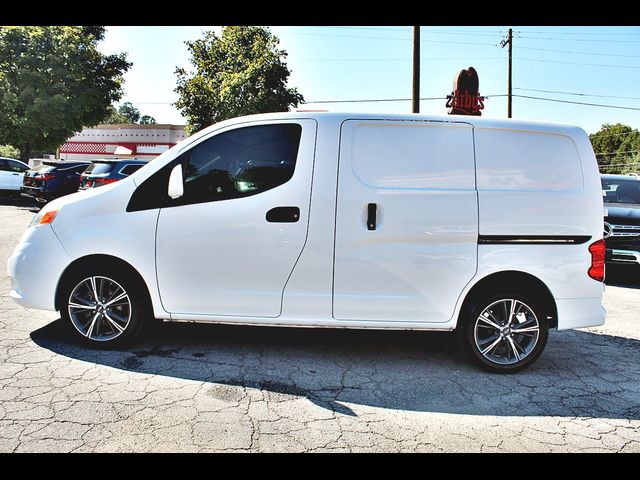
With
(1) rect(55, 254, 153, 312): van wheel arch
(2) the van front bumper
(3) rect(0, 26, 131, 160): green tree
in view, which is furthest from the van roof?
(3) rect(0, 26, 131, 160): green tree

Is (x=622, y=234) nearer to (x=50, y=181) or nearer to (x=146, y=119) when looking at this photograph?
(x=50, y=181)

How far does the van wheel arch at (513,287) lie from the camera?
413cm

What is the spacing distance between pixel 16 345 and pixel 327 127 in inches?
125

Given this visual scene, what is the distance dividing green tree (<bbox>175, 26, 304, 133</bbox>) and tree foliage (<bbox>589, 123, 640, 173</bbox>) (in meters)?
77.2

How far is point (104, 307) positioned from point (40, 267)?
623mm

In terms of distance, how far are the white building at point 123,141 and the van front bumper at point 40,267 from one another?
153 feet

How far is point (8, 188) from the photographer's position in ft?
59.2

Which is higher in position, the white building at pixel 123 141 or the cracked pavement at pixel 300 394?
the white building at pixel 123 141

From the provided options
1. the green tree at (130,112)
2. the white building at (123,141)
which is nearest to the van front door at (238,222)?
the white building at (123,141)

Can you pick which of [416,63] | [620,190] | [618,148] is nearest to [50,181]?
[416,63]

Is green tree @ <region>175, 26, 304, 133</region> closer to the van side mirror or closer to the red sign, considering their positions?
the red sign

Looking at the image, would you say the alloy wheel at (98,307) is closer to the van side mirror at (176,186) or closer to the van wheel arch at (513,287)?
the van side mirror at (176,186)
